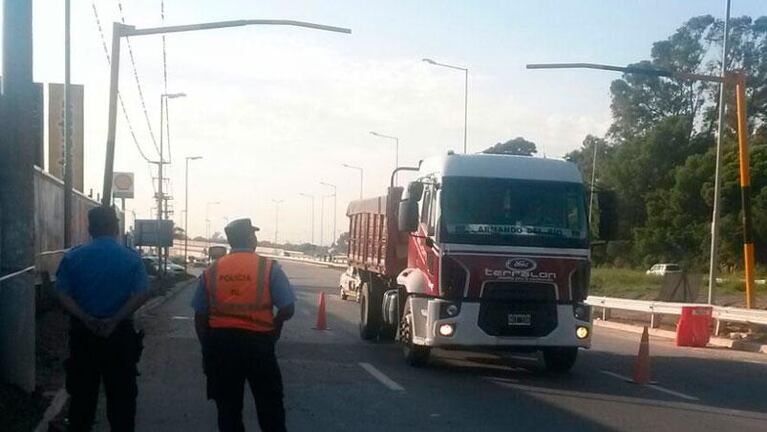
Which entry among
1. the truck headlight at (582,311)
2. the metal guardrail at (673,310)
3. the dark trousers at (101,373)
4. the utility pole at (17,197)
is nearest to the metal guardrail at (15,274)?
the utility pole at (17,197)

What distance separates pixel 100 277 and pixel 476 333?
26.1ft

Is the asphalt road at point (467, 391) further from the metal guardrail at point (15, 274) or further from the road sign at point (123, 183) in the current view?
the road sign at point (123, 183)

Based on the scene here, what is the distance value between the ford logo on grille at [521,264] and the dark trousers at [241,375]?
7.96 metres

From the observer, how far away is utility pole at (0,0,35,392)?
11.8 m

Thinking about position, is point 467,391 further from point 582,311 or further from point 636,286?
point 636,286

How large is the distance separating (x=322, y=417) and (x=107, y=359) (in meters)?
3.80

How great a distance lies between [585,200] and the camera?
655 inches

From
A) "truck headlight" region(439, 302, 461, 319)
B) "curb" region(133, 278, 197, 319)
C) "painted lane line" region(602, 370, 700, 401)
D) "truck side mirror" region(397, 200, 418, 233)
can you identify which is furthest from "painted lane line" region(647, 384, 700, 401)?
"curb" region(133, 278, 197, 319)

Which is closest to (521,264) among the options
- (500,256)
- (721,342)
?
(500,256)

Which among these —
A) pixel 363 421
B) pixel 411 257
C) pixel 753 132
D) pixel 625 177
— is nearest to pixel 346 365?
pixel 411 257

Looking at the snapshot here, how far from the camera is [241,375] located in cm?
827

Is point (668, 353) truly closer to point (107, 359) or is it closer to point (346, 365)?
point (346, 365)

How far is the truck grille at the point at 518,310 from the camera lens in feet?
52.2

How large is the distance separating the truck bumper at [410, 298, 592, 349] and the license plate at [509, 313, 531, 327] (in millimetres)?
176
